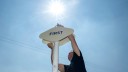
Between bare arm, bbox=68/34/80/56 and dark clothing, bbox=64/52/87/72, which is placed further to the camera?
dark clothing, bbox=64/52/87/72

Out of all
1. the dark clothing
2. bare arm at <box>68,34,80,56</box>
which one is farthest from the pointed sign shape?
the dark clothing

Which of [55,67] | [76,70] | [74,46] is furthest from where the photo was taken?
[76,70]

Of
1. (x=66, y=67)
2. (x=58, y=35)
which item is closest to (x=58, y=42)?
(x=58, y=35)

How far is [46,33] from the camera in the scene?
3.45 m

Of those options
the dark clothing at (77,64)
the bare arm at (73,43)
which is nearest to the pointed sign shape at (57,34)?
the bare arm at (73,43)

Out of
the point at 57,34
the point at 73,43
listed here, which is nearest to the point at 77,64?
the point at 73,43

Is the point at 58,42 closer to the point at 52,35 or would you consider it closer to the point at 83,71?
the point at 52,35

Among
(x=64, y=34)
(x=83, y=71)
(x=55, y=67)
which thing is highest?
(x=64, y=34)

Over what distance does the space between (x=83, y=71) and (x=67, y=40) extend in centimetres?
100

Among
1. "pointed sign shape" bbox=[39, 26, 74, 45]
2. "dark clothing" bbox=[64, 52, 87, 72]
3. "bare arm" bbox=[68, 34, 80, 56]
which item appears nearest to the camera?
"pointed sign shape" bbox=[39, 26, 74, 45]

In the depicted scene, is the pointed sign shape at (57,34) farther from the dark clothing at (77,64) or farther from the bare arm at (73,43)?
the dark clothing at (77,64)

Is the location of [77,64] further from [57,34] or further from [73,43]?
[57,34]

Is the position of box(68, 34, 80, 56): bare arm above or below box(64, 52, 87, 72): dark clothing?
above

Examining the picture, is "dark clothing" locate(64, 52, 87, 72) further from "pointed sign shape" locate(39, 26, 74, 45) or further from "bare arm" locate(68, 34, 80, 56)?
"pointed sign shape" locate(39, 26, 74, 45)
